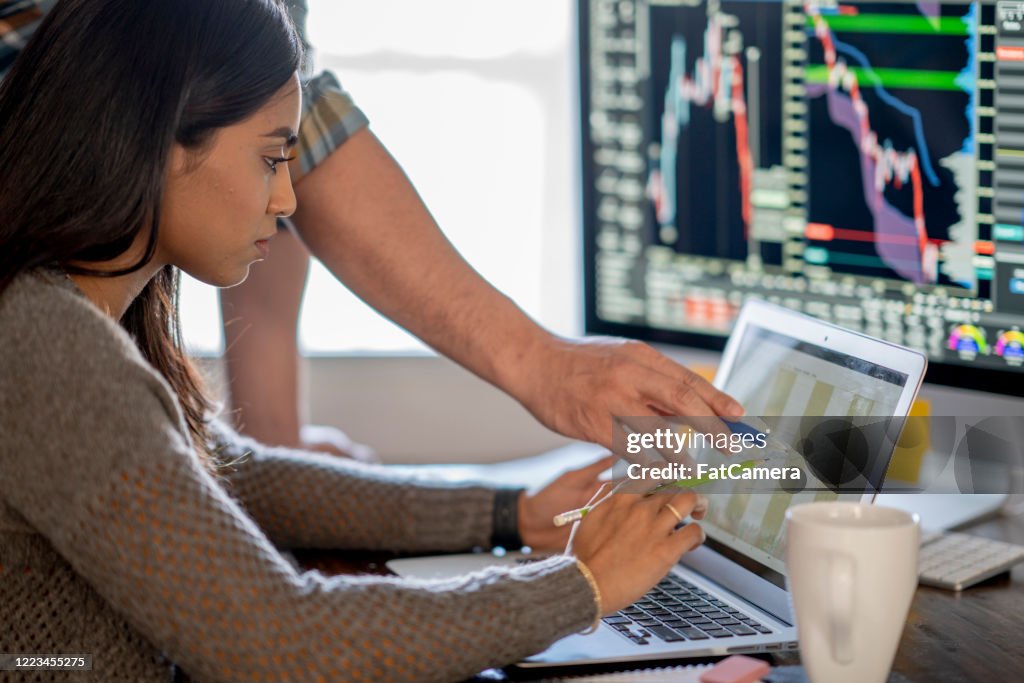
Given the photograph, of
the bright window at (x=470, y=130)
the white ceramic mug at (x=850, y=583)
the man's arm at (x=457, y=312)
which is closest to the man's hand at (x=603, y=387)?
the man's arm at (x=457, y=312)

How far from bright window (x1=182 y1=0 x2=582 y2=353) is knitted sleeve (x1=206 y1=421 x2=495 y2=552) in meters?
0.80

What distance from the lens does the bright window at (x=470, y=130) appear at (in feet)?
6.33

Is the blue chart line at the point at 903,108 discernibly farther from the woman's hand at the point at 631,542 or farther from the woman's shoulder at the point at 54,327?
the woman's shoulder at the point at 54,327

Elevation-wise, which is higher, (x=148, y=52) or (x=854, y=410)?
(x=148, y=52)

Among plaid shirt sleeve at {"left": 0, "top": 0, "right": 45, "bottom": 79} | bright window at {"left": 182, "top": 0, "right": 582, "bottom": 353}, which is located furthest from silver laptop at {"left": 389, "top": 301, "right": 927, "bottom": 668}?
bright window at {"left": 182, "top": 0, "right": 582, "bottom": 353}

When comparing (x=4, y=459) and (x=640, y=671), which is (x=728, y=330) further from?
(x=4, y=459)

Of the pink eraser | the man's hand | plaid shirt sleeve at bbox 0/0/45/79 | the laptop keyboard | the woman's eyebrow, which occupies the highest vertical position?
plaid shirt sleeve at bbox 0/0/45/79

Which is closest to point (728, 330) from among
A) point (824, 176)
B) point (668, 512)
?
point (824, 176)

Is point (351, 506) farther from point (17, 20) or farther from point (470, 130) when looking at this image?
point (470, 130)

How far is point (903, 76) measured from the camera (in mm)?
1205

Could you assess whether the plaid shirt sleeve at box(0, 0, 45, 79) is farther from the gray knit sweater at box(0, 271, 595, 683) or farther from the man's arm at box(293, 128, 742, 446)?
the gray knit sweater at box(0, 271, 595, 683)

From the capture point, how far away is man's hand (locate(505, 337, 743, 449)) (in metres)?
0.99

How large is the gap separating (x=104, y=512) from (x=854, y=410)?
1.82ft

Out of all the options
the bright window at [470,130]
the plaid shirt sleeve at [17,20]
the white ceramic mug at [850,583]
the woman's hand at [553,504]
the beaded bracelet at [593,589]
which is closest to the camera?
the white ceramic mug at [850,583]
